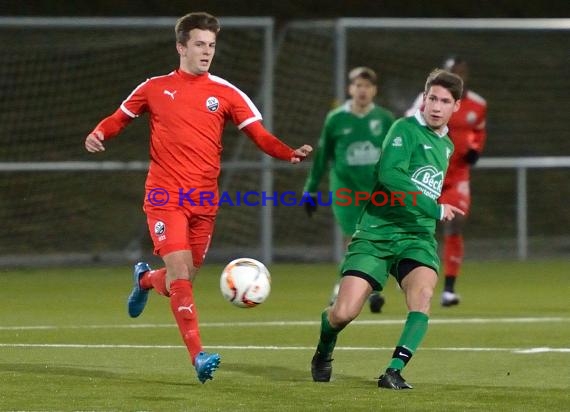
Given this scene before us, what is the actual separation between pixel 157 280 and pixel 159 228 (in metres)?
0.92

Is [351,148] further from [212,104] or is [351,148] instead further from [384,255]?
[384,255]

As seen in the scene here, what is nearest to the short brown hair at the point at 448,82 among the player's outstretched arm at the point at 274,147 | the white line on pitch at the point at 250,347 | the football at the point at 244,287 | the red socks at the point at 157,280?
the player's outstretched arm at the point at 274,147

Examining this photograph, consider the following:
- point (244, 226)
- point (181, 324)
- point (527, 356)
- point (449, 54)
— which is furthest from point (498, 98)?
point (181, 324)

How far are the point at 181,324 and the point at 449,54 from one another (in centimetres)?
1385

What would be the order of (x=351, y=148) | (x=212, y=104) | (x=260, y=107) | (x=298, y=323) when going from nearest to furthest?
(x=212, y=104) < (x=298, y=323) < (x=351, y=148) < (x=260, y=107)

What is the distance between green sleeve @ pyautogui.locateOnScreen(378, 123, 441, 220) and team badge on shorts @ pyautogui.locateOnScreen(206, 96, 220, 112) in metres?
1.08

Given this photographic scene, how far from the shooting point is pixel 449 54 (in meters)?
21.8

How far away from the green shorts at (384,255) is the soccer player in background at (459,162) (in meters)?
4.88

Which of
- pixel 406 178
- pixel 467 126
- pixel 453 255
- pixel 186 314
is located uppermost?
pixel 406 178

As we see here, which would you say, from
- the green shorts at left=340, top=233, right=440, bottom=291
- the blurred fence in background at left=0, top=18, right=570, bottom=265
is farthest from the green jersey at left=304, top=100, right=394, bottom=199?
the blurred fence in background at left=0, top=18, right=570, bottom=265

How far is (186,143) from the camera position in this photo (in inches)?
351

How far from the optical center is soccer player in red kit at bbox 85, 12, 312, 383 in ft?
28.8
